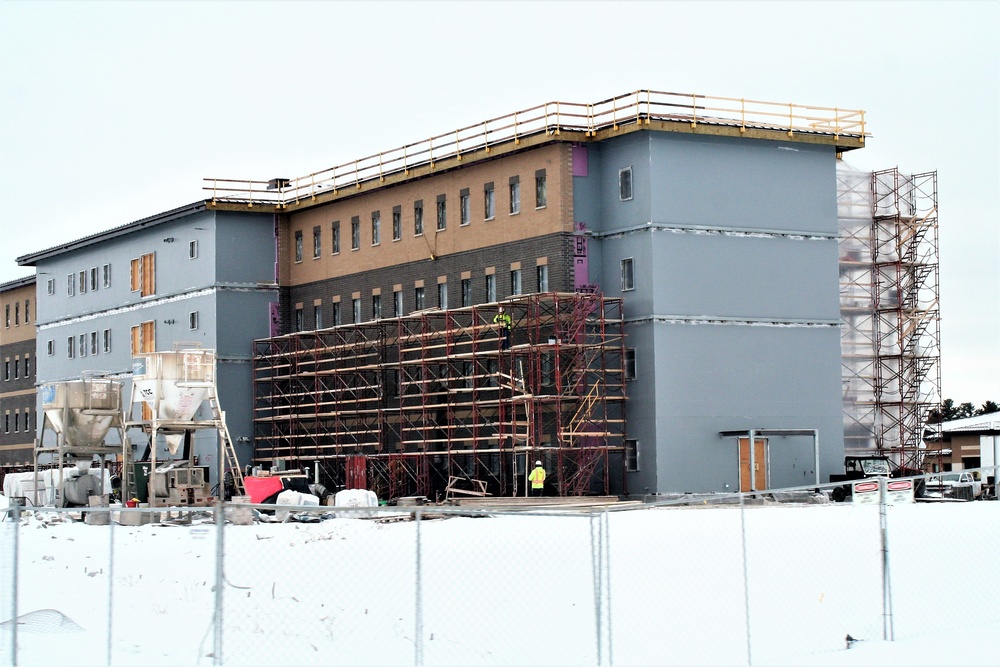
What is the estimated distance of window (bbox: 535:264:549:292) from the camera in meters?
52.0

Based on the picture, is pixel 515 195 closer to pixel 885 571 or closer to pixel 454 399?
pixel 454 399

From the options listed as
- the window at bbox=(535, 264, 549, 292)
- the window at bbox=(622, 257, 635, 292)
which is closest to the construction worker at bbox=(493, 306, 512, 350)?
the window at bbox=(535, 264, 549, 292)

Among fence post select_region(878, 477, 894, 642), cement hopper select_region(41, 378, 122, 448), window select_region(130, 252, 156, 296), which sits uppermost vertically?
window select_region(130, 252, 156, 296)

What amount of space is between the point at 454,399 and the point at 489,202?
318 inches

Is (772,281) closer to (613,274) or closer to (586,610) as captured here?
(613,274)

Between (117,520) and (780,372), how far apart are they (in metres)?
24.9

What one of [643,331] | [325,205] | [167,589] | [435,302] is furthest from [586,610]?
[325,205]

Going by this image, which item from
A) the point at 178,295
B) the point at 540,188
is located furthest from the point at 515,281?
the point at 178,295

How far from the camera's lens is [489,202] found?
5525cm

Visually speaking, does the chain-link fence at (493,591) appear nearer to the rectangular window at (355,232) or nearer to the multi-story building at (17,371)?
the rectangular window at (355,232)

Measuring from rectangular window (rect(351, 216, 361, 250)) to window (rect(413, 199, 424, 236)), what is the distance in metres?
4.51

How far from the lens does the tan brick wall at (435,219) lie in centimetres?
5191

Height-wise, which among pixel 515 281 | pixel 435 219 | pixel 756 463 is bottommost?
pixel 756 463

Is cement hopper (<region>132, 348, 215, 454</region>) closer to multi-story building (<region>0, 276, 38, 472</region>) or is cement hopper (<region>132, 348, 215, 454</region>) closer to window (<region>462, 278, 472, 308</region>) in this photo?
window (<region>462, 278, 472, 308</region>)
